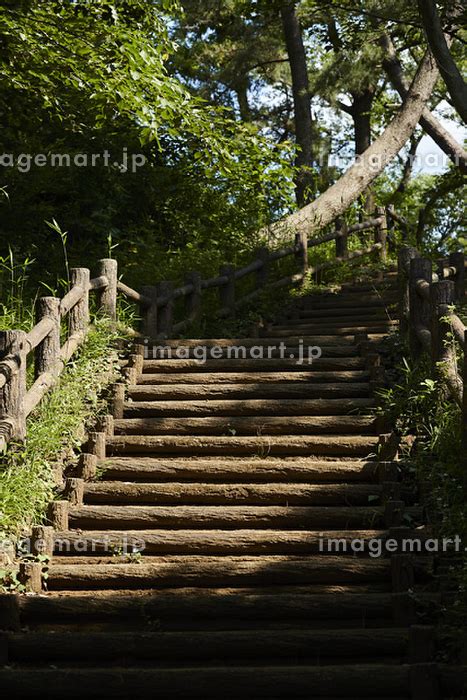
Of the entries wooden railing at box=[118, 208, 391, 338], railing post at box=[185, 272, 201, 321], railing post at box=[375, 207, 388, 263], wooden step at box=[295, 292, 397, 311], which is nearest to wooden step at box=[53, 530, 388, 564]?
wooden railing at box=[118, 208, 391, 338]

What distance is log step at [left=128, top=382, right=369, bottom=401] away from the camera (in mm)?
9203

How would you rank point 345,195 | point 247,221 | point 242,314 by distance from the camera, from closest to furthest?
point 242,314 < point 247,221 < point 345,195

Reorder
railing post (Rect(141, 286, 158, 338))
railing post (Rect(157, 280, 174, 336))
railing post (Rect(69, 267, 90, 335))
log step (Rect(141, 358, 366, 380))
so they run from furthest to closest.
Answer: railing post (Rect(157, 280, 174, 336))
railing post (Rect(141, 286, 158, 338))
log step (Rect(141, 358, 366, 380))
railing post (Rect(69, 267, 90, 335))

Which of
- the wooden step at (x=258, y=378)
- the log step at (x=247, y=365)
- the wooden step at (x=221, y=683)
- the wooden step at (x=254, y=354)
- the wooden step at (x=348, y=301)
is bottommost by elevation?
the wooden step at (x=221, y=683)

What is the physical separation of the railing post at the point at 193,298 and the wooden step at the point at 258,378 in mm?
2662

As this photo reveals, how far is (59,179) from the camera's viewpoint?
48.2 ft

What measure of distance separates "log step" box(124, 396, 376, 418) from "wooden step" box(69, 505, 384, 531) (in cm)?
160

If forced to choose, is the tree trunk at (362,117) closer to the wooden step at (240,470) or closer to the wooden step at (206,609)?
the wooden step at (240,470)

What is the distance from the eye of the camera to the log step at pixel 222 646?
5.76 metres

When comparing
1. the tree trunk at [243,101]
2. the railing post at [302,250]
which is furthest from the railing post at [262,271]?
the tree trunk at [243,101]

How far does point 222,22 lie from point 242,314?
8074mm

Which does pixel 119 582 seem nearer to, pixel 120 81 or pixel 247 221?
pixel 120 81

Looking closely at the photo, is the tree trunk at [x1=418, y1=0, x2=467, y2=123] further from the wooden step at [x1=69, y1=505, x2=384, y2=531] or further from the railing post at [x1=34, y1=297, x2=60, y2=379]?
the wooden step at [x1=69, y1=505, x2=384, y2=531]

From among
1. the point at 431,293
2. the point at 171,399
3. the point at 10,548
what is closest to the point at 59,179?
the point at 171,399
